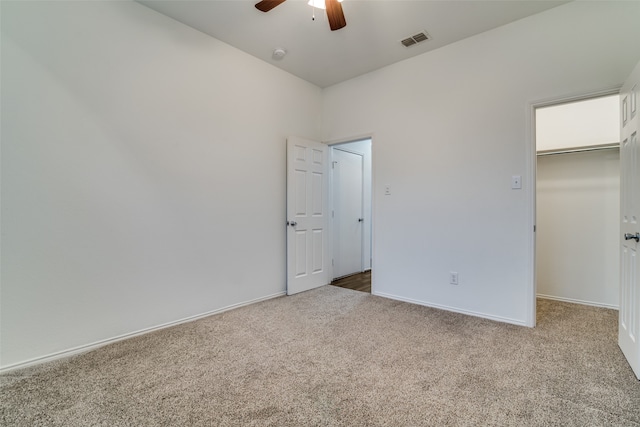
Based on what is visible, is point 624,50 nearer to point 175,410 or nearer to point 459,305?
point 459,305

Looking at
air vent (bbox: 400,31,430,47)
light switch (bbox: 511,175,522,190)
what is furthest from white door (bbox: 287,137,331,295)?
light switch (bbox: 511,175,522,190)

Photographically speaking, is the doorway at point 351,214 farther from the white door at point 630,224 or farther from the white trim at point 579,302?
the white door at point 630,224

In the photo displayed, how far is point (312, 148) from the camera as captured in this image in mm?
3838

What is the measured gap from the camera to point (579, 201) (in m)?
3.13

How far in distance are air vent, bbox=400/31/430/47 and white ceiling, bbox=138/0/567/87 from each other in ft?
0.16

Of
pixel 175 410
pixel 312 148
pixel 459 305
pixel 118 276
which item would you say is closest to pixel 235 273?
pixel 118 276

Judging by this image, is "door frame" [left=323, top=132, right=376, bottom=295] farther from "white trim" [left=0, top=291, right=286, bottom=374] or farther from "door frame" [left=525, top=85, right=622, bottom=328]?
"white trim" [left=0, top=291, right=286, bottom=374]

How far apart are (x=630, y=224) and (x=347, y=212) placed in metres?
3.23

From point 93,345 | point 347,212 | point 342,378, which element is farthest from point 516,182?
point 93,345

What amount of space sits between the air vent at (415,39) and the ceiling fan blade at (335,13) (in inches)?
43.7

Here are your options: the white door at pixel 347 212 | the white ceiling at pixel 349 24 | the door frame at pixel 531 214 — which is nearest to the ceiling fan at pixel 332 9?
the white ceiling at pixel 349 24

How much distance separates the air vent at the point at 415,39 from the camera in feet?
9.21

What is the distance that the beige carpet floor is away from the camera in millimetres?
1454

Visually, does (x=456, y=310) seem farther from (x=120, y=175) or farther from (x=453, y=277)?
(x=120, y=175)
